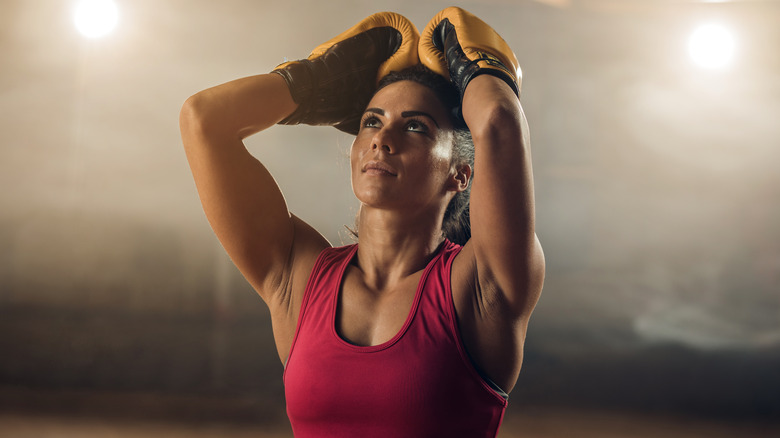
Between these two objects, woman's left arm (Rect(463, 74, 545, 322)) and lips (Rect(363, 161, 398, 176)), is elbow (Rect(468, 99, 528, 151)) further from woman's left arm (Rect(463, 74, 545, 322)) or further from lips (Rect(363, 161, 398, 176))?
lips (Rect(363, 161, 398, 176))

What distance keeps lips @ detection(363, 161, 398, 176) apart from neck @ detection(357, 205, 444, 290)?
90 millimetres

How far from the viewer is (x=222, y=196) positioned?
111 cm

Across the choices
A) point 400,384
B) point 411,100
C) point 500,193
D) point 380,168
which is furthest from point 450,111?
point 400,384

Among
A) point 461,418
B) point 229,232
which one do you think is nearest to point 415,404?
point 461,418

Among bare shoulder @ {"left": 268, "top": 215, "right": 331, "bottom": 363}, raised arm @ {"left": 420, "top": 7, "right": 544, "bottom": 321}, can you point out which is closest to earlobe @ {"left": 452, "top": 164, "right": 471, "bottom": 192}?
raised arm @ {"left": 420, "top": 7, "right": 544, "bottom": 321}

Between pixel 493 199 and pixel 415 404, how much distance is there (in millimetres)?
352

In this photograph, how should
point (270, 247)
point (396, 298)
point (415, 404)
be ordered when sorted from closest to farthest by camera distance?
point (415, 404) → point (396, 298) → point (270, 247)

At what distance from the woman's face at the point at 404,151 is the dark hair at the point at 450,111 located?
0.06 feet

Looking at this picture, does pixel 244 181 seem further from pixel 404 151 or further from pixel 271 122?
pixel 404 151

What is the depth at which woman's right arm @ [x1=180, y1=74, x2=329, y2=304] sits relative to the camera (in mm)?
1104

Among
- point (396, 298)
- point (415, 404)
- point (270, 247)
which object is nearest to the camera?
point (415, 404)

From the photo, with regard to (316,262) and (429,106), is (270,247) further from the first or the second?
(429,106)

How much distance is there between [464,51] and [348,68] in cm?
30

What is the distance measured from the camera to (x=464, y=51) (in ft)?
3.58
